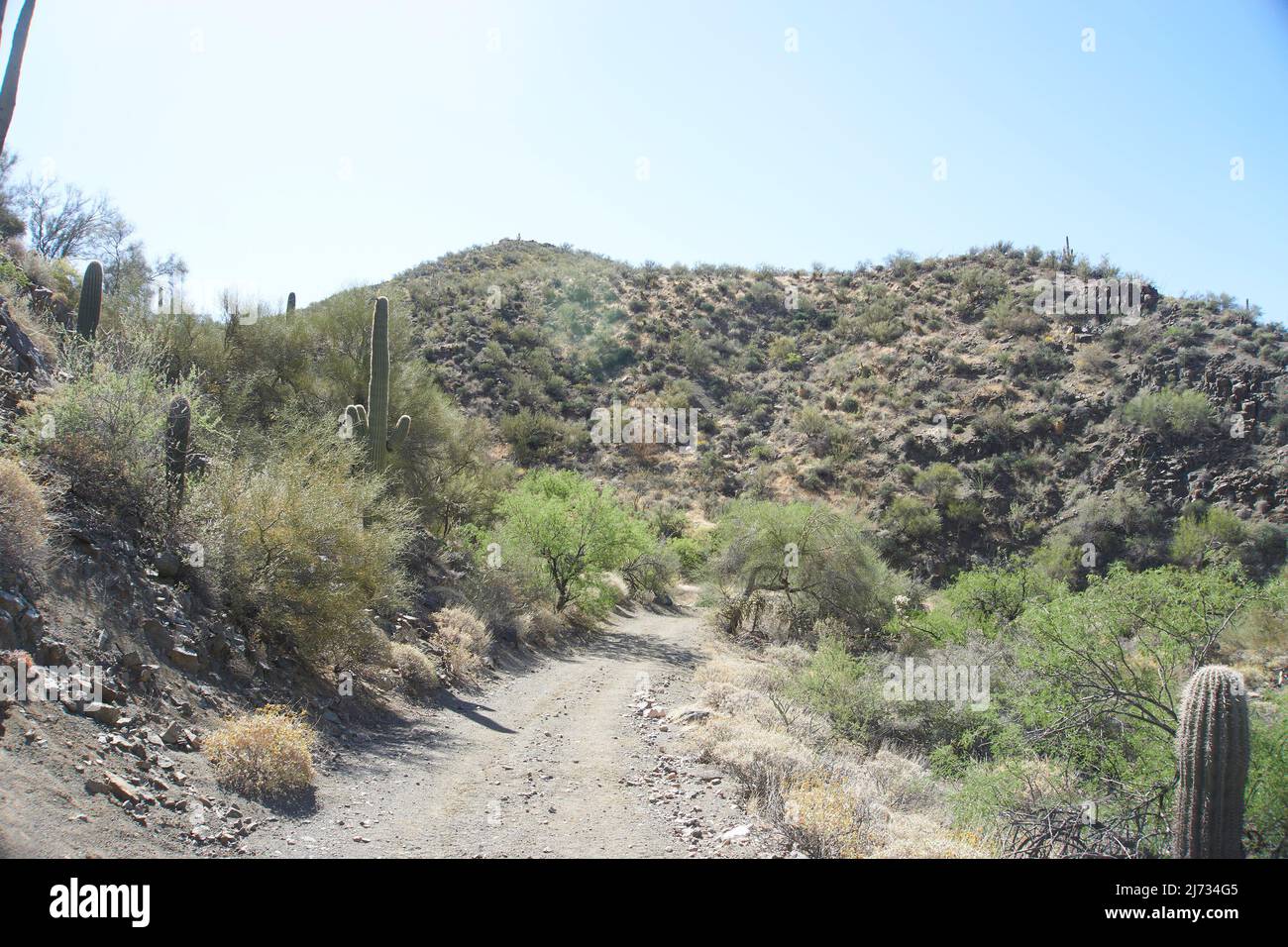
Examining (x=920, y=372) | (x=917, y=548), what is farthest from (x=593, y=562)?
(x=920, y=372)

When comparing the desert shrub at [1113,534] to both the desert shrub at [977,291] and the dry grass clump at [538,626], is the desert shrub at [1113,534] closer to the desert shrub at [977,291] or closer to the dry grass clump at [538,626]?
the dry grass clump at [538,626]

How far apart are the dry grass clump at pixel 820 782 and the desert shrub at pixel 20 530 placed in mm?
7571

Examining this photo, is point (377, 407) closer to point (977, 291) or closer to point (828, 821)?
point (828, 821)

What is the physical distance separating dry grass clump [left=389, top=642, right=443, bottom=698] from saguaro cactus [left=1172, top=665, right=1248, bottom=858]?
10.6m

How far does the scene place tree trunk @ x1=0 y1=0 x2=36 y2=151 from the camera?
12.5m

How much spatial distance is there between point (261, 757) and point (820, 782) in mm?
5800

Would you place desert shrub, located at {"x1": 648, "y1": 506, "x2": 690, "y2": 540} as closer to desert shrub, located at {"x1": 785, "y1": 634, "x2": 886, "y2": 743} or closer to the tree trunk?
desert shrub, located at {"x1": 785, "y1": 634, "x2": 886, "y2": 743}

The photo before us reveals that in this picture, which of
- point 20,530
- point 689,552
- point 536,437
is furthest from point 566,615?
point 536,437

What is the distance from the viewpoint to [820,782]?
8.12 meters

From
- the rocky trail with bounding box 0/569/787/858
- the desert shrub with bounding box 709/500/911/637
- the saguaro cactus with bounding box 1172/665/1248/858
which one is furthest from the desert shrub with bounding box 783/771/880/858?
the desert shrub with bounding box 709/500/911/637

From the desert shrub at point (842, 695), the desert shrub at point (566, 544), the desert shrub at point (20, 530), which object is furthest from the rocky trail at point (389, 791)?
the desert shrub at point (566, 544)

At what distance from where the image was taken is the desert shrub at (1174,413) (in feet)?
112
